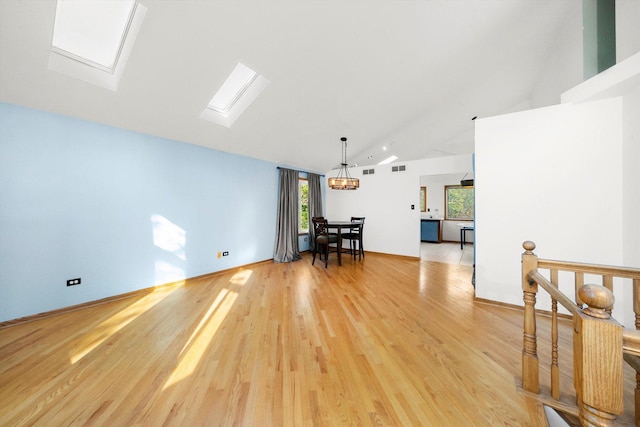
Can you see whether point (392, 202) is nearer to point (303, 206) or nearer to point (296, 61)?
point (303, 206)

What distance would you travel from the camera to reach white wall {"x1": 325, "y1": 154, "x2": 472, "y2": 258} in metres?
4.74

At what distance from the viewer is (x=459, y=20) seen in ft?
7.60

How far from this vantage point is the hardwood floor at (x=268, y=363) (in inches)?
47.6

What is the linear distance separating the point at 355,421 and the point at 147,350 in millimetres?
1715

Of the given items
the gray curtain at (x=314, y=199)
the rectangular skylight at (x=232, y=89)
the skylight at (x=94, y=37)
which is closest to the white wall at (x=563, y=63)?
the rectangular skylight at (x=232, y=89)

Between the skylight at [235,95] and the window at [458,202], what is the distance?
271 inches

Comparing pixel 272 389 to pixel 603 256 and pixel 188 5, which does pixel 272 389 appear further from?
pixel 603 256

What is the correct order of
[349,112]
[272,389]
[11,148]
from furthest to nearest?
1. [349,112]
2. [11,148]
3. [272,389]

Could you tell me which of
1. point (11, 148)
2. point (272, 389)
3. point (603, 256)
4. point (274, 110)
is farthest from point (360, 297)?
point (11, 148)

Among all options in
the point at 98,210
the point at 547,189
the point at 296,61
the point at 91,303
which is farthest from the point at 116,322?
the point at 547,189

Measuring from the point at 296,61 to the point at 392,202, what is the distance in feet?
12.2

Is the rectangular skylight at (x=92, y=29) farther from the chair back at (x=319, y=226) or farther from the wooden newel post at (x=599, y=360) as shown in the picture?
the chair back at (x=319, y=226)

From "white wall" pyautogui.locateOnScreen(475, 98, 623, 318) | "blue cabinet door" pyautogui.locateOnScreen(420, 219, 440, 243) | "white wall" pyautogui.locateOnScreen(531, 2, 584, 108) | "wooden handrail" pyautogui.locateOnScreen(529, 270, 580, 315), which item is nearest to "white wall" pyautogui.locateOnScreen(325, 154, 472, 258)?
"white wall" pyautogui.locateOnScreen(531, 2, 584, 108)

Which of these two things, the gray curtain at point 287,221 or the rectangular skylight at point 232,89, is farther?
the gray curtain at point 287,221
